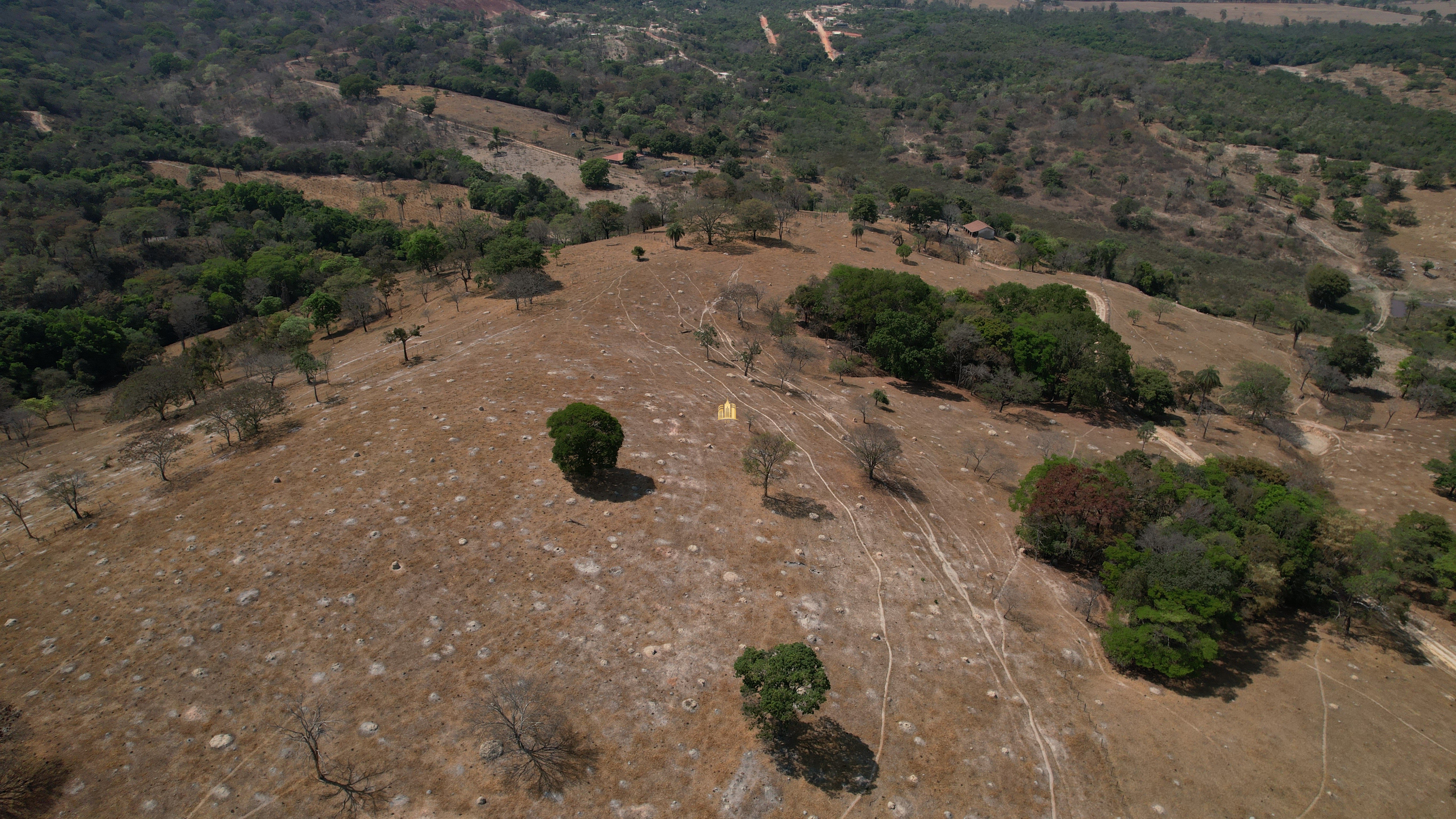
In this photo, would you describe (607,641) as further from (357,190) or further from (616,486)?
(357,190)

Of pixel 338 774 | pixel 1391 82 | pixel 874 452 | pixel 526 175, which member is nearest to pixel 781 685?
pixel 338 774

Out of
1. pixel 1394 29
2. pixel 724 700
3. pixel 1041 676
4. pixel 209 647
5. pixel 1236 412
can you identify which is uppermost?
pixel 1394 29

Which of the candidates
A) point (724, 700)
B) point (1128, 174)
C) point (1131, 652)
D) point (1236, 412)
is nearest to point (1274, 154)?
point (1128, 174)

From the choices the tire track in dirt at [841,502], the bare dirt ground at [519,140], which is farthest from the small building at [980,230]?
the bare dirt ground at [519,140]

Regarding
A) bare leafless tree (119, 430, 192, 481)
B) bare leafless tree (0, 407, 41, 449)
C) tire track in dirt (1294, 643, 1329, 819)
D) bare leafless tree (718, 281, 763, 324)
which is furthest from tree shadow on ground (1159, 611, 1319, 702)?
bare leafless tree (0, 407, 41, 449)

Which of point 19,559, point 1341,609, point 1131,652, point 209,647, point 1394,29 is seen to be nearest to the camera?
point 209,647

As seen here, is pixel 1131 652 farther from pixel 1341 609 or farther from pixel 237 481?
pixel 237 481

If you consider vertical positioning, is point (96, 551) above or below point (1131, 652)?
above
